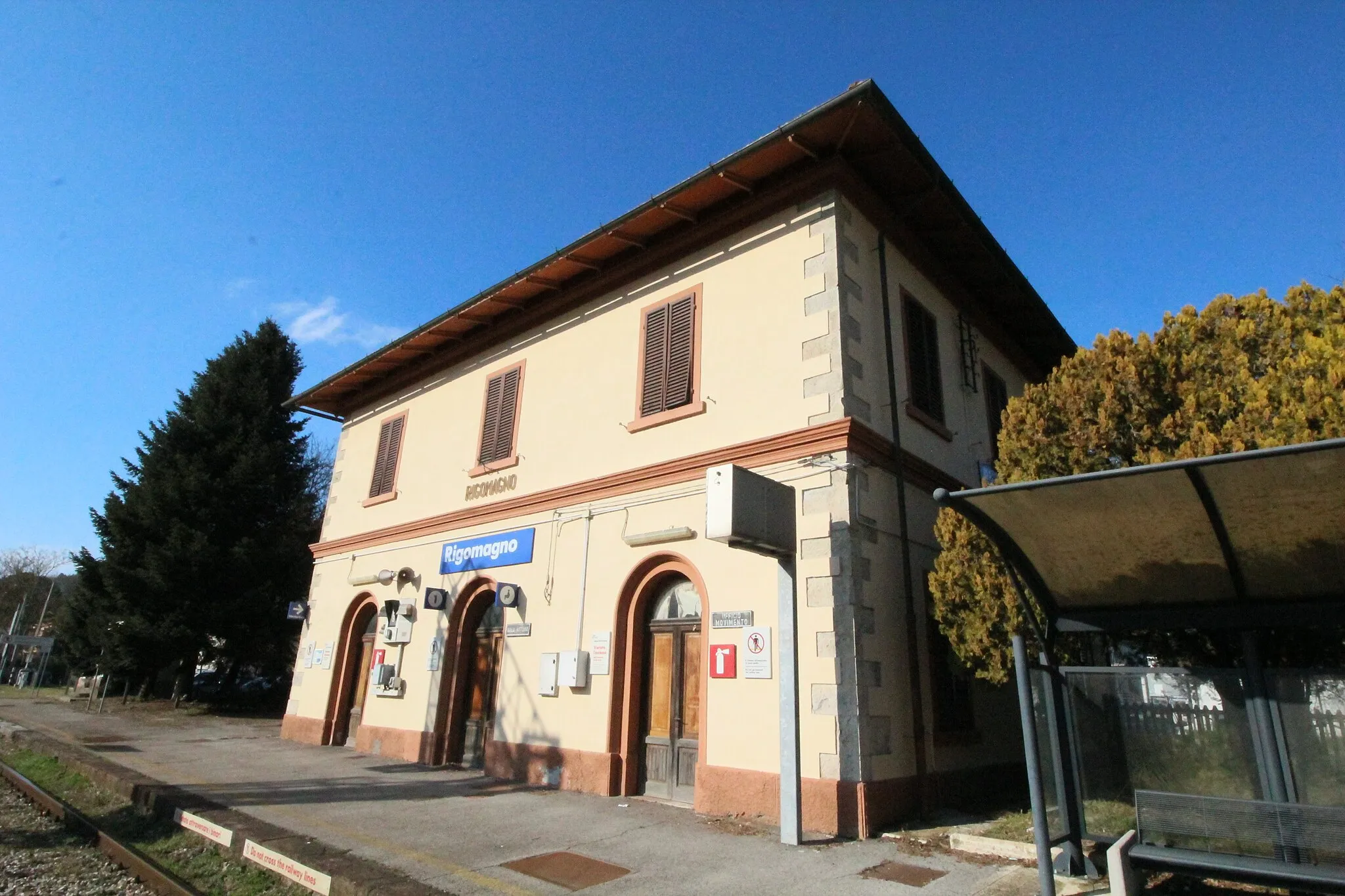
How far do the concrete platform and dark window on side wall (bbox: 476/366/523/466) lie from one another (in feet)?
17.2

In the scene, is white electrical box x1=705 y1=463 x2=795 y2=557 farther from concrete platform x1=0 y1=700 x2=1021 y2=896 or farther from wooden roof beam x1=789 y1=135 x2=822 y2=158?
wooden roof beam x1=789 y1=135 x2=822 y2=158

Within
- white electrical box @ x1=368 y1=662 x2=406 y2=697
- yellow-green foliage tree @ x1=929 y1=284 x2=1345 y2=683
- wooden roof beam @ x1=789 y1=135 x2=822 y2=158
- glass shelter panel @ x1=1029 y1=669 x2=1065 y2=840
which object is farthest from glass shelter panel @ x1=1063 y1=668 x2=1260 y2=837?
white electrical box @ x1=368 y1=662 x2=406 y2=697

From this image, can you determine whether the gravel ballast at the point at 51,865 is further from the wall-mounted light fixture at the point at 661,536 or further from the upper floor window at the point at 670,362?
A: the upper floor window at the point at 670,362

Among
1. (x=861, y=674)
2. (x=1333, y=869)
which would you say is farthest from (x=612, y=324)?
(x=1333, y=869)

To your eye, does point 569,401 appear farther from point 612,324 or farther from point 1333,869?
point 1333,869

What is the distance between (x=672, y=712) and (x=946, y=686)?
3557 millimetres

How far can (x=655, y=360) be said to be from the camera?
11.0m

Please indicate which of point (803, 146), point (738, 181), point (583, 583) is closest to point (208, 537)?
point (583, 583)

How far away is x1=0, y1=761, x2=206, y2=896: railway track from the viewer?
5.91m

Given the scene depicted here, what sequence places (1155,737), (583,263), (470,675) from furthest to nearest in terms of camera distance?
(470,675) → (583,263) → (1155,737)

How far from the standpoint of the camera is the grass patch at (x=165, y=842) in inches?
236

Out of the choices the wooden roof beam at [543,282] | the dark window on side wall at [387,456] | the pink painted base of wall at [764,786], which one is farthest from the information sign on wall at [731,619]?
the dark window on side wall at [387,456]

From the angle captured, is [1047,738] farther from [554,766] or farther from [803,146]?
[803,146]

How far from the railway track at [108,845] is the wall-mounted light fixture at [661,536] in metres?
5.80
